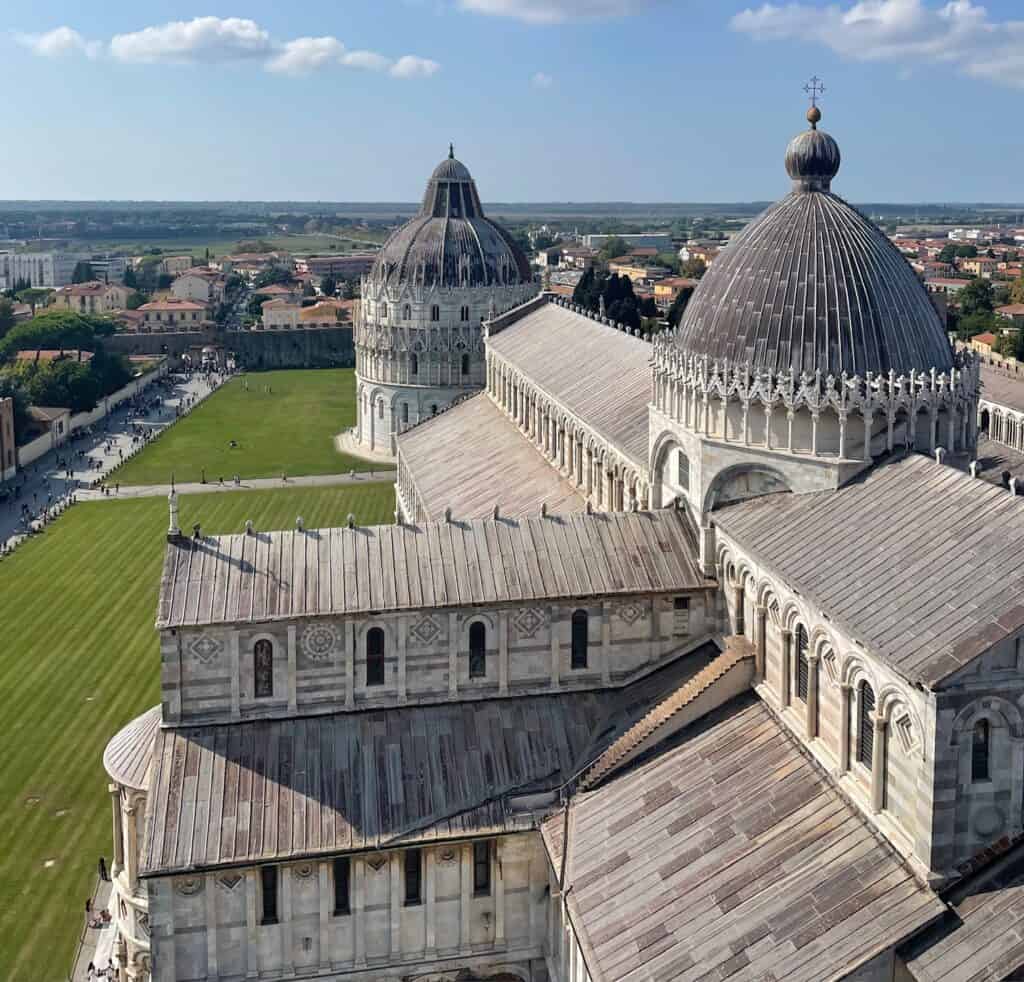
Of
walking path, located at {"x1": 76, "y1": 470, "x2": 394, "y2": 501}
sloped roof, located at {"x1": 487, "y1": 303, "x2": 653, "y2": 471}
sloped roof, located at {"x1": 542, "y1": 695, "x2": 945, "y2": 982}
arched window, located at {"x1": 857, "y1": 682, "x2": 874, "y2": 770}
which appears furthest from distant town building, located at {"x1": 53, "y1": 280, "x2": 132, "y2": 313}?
arched window, located at {"x1": 857, "y1": 682, "x2": 874, "y2": 770}

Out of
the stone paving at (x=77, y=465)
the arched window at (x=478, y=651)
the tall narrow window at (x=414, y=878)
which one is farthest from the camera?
the stone paving at (x=77, y=465)

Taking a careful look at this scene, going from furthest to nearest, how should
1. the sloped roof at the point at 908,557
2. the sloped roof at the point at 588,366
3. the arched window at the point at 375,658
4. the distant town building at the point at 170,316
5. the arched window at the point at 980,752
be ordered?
the distant town building at the point at 170,316 → the sloped roof at the point at 588,366 → the arched window at the point at 375,658 → the sloped roof at the point at 908,557 → the arched window at the point at 980,752

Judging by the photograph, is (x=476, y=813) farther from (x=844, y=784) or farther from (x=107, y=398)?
(x=107, y=398)

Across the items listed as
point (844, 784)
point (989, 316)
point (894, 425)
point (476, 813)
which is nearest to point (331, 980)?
point (476, 813)

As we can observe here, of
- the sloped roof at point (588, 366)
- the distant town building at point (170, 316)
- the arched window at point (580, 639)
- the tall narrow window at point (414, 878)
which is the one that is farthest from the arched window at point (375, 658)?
the distant town building at point (170, 316)

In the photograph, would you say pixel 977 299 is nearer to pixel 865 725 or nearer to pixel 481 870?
pixel 481 870

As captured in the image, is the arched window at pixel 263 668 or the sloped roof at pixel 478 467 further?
the sloped roof at pixel 478 467

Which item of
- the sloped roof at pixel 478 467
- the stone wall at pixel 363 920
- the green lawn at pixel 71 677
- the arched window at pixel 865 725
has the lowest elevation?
the green lawn at pixel 71 677

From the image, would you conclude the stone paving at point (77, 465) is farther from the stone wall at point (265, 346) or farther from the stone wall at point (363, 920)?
the stone wall at point (363, 920)
